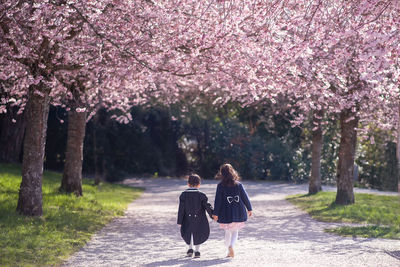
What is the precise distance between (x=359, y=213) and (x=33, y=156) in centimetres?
865

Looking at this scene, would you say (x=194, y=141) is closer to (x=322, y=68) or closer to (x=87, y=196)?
(x=87, y=196)

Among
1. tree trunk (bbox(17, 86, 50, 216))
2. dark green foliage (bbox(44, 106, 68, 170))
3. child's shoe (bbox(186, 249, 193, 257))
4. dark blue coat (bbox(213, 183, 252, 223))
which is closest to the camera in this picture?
child's shoe (bbox(186, 249, 193, 257))

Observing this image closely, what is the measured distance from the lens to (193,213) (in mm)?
9398

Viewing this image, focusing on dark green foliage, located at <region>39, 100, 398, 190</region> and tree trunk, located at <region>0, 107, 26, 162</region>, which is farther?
dark green foliage, located at <region>39, 100, 398, 190</region>

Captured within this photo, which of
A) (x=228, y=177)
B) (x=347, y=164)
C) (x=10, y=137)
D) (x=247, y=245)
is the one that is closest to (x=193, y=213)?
(x=228, y=177)

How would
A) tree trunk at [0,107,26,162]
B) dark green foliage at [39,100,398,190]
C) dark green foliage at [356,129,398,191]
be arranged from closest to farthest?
1. tree trunk at [0,107,26,162]
2. dark green foliage at [356,129,398,191]
3. dark green foliage at [39,100,398,190]

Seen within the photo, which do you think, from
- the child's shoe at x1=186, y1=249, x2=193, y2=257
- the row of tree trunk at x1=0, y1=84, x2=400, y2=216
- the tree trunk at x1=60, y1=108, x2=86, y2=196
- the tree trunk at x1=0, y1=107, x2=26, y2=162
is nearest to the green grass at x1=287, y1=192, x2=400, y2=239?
the row of tree trunk at x1=0, y1=84, x2=400, y2=216

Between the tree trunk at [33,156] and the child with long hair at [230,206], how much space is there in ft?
16.2

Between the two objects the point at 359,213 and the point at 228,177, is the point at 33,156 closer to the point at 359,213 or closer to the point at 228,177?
the point at 228,177

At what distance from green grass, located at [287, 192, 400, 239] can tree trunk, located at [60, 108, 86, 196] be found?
23.1ft

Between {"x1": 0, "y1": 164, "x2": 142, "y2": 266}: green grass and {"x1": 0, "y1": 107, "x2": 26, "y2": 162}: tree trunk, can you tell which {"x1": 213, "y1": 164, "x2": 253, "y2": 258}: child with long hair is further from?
{"x1": 0, "y1": 107, "x2": 26, "y2": 162}: tree trunk

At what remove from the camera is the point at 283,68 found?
11109 mm

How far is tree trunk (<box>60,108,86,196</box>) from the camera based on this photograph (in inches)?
667

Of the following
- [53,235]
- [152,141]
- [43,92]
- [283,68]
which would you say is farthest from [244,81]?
[152,141]
